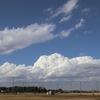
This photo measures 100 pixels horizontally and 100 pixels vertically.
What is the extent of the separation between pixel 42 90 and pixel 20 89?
11127 mm

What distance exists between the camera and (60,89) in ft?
370

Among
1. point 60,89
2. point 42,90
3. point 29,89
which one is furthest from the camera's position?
point 29,89

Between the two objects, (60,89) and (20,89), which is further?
(20,89)

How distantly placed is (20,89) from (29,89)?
9.56m

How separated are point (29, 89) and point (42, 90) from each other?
14.8 m

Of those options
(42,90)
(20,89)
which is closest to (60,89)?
(42,90)

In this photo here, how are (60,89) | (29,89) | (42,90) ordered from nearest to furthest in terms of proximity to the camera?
(60,89) < (42,90) < (29,89)

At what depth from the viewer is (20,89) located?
127062 millimetres

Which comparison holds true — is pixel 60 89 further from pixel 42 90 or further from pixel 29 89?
pixel 29 89

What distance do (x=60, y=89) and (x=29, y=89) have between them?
2734 centimetres

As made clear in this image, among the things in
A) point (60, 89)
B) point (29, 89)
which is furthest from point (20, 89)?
point (60, 89)

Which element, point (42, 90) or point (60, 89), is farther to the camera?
point (42, 90)

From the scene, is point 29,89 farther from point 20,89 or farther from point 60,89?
point 60,89

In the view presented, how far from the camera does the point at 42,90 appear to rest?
12275 centimetres
